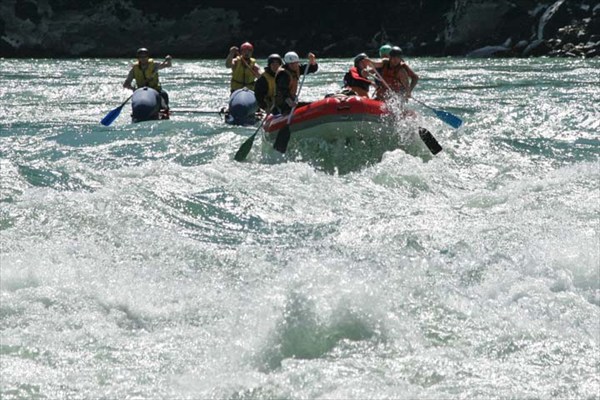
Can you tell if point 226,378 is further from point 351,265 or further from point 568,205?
point 568,205

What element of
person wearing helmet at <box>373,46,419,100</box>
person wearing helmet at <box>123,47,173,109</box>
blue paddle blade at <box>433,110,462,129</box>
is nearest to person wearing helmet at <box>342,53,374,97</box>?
person wearing helmet at <box>373,46,419,100</box>

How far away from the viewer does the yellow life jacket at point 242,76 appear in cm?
1419

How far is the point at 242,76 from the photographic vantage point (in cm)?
1432

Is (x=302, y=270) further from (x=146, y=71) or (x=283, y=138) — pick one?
(x=146, y=71)

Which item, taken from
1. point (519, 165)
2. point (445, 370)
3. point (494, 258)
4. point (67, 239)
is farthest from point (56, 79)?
point (445, 370)

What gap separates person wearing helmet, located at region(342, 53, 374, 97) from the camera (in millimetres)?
11508

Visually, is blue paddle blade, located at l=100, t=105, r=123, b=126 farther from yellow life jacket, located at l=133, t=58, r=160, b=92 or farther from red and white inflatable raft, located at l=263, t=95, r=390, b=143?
red and white inflatable raft, located at l=263, t=95, r=390, b=143

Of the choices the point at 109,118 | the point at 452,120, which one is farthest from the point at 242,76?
the point at 452,120

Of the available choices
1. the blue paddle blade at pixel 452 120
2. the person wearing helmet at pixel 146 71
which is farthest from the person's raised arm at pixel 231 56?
the blue paddle blade at pixel 452 120

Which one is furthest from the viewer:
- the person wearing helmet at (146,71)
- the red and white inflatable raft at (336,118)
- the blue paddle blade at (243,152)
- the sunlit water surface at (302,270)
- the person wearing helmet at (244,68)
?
the person wearing helmet at (146,71)

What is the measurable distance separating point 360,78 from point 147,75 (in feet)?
13.8

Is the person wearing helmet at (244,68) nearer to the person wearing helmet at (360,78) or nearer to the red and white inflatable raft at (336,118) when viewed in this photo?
the person wearing helmet at (360,78)

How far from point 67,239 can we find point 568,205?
405 cm

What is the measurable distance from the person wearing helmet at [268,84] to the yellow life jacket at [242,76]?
6.80 feet
